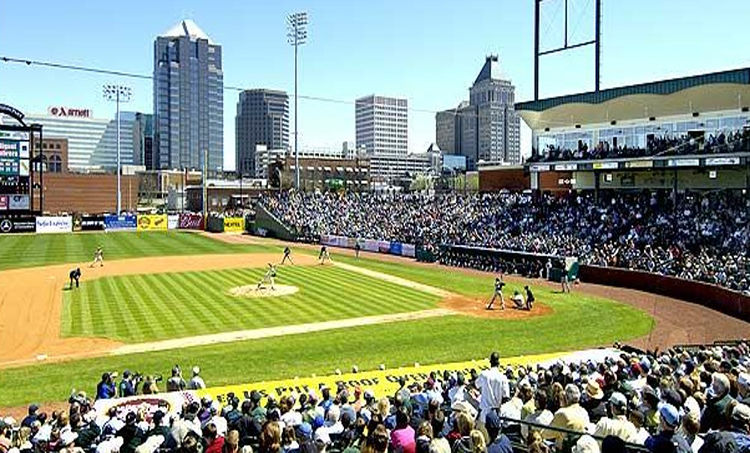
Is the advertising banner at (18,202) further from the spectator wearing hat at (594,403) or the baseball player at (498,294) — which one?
the spectator wearing hat at (594,403)

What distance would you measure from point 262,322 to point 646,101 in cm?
3458

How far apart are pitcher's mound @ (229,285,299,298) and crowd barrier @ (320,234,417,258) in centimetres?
1929

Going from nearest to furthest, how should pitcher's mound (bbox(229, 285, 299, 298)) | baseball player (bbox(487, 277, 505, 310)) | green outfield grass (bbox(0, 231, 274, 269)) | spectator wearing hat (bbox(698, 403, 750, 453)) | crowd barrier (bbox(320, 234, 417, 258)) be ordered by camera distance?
spectator wearing hat (bbox(698, 403, 750, 453))
baseball player (bbox(487, 277, 505, 310))
pitcher's mound (bbox(229, 285, 299, 298))
green outfield grass (bbox(0, 231, 274, 269))
crowd barrier (bbox(320, 234, 417, 258))

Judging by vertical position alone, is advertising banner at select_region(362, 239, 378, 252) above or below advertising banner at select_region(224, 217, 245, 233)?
below

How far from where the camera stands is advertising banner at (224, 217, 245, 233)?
264 feet

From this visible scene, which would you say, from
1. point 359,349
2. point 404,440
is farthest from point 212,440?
point 359,349

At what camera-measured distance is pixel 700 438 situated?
24.2 ft

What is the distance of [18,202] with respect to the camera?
5575cm

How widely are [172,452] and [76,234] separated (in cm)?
7043

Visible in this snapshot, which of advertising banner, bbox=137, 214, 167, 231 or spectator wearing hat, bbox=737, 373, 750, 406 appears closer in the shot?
spectator wearing hat, bbox=737, 373, 750, 406

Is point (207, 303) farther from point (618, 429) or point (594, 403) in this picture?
point (618, 429)

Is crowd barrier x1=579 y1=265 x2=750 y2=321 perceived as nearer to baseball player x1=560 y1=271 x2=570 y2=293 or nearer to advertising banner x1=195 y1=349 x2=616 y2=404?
baseball player x1=560 y1=271 x2=570 y2=293

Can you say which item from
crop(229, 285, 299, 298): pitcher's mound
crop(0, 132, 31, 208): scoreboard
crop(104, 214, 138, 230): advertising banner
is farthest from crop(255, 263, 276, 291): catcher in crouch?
crop(104, 214, 138, 230): advertising banner

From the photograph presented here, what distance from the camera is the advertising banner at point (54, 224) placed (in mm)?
73319
